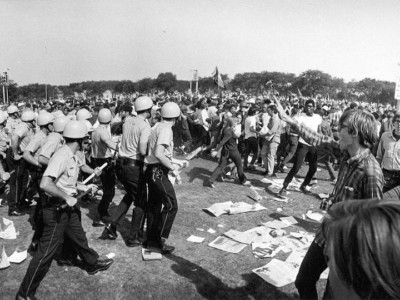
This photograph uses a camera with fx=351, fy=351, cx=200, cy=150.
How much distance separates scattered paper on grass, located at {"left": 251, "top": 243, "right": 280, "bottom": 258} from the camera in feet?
17.0

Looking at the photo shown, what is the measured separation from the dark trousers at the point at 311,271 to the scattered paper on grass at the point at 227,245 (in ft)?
7.79

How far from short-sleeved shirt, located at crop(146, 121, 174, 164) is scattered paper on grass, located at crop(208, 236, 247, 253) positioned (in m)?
1.61

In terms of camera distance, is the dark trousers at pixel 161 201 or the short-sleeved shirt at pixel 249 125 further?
the short-sleeved shirt at pixel 249 125

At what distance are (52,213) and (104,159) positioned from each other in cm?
261

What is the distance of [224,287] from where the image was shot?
170 inches

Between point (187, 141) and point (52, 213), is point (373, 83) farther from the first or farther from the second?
point (52, 213)

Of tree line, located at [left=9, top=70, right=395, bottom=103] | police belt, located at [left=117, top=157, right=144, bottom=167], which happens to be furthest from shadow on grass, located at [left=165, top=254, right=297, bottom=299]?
tree line, located at [left=9, top=70, right=395, bottom=103]

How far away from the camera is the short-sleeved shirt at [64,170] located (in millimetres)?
3975

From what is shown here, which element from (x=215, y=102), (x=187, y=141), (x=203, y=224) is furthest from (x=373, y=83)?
(x=203, y=224)

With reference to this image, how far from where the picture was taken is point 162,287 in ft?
14.2

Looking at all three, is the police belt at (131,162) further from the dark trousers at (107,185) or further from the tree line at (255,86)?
the tree line at (255,86)

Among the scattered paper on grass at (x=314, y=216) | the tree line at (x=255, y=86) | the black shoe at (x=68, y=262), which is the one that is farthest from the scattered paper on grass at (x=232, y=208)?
the tree line at (x=255, y=86)

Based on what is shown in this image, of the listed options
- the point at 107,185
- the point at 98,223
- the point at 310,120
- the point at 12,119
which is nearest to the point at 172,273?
the point at 98,223

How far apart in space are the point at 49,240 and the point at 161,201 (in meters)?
1.72
